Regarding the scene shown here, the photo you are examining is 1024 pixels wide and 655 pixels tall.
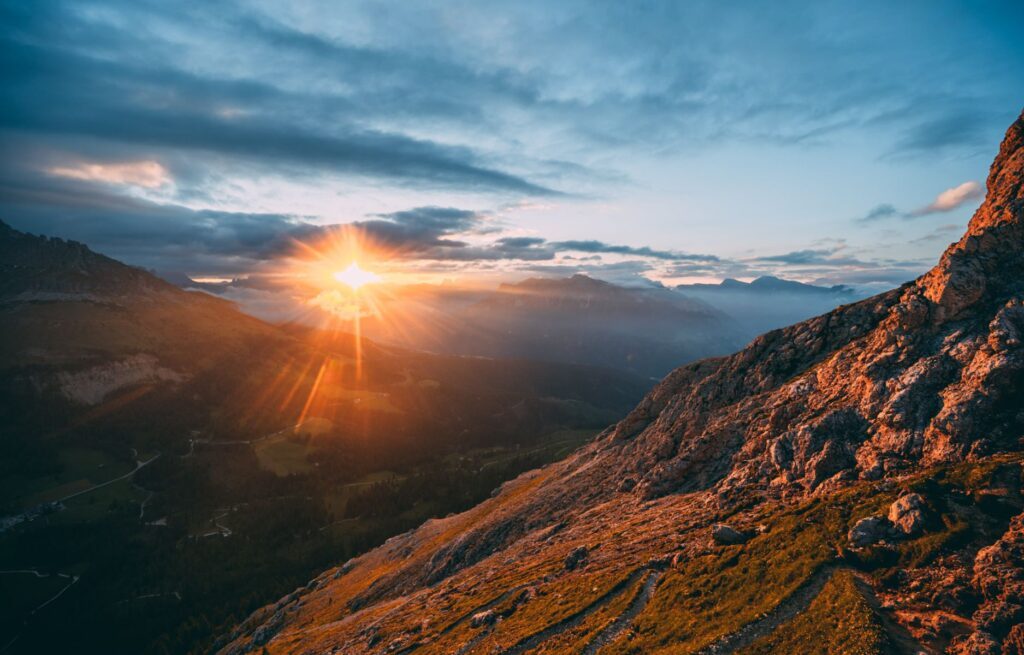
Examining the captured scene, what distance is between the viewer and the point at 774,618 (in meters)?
41.0

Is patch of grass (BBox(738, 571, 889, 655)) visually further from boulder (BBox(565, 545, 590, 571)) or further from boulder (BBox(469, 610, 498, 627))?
boulder (BBox(469, 610, 498, 627))

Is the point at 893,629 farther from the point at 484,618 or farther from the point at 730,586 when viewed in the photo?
the point at 484,618

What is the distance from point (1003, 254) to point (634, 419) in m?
88.1

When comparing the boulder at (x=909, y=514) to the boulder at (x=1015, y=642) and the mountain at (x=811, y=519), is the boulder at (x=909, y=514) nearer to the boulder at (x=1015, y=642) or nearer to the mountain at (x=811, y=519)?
the mountain at (x=811, y=519)

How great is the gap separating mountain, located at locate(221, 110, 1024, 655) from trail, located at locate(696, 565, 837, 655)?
0.59 feet

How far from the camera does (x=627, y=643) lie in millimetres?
45562

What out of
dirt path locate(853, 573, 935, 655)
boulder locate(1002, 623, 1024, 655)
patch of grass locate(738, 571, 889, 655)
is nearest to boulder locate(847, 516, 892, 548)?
patch of grass locate(738, 571, 889, 655)

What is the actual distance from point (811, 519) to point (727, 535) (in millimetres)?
9491

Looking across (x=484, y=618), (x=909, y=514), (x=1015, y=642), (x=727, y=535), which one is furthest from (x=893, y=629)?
(x=484, y=618)

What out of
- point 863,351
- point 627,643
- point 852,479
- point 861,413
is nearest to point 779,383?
point 863,351

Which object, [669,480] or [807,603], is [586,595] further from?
[669,480]

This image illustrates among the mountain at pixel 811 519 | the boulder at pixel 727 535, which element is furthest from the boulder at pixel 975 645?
the boulder at pixel 727 535

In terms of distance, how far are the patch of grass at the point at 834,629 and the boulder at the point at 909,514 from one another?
24.5 feet

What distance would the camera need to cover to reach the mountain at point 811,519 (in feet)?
126
